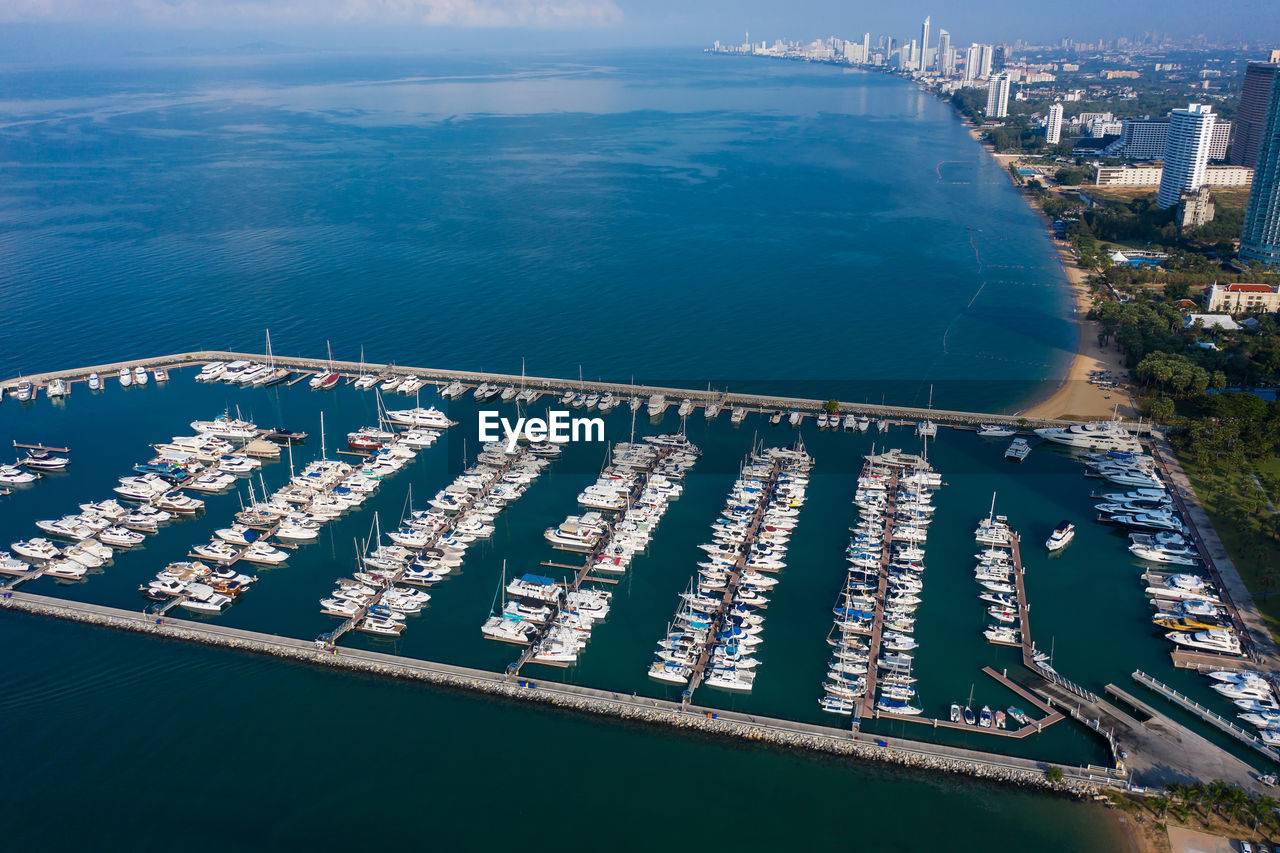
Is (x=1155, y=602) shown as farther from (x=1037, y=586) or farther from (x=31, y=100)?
(x=31, y=100)

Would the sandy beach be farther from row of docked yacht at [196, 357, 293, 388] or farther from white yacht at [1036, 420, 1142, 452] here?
row of docked yacht at [196, 357, 293, 388]

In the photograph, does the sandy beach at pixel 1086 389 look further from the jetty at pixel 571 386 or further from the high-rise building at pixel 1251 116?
the high-rise building at pixel 1251 116

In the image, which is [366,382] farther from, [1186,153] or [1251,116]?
[1251,116]

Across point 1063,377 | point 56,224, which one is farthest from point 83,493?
point 56,224

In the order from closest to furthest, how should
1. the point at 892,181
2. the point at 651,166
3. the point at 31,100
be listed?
the point at 892,181 → the point at 651,166 → the point at 31,100

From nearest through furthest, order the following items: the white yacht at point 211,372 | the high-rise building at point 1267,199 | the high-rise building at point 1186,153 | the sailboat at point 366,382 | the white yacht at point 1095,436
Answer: the white yacht at point 1095,436
the sailboat at point 366,382
the white yacht at point 211,372
the high-rise building at point 1267,199
the high-rise building at point 1186,153

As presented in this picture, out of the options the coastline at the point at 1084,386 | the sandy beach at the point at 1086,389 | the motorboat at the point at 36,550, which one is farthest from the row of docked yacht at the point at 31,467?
the sandy beach at the point at 1086,389
